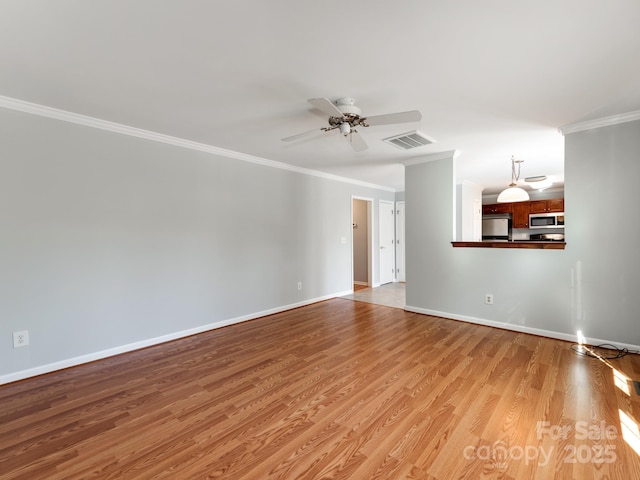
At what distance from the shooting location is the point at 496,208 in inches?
293

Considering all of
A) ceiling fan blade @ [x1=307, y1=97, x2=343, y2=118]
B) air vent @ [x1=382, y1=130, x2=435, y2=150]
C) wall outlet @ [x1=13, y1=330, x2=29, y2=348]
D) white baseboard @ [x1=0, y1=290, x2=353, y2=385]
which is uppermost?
air vent @ [x1=382, y1=130, x2=435, y2=150]

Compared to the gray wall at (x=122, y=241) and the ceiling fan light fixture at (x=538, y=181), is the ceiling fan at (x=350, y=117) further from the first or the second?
the ceiling fan light fixture at (x=538, y=181)

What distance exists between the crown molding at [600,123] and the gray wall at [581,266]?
0.16 ft

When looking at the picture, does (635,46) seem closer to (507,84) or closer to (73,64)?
(507,84)

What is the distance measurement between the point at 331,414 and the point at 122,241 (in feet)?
8.89

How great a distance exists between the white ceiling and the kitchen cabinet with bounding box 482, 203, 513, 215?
184 inches

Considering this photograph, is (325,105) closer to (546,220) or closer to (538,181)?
(538,181)

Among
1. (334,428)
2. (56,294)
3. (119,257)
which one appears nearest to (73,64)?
(119,257)

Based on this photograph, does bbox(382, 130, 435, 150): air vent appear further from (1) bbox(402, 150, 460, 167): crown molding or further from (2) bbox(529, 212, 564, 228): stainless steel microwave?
(2) bbox(529, 212, 564, 228): stainless steel microwave

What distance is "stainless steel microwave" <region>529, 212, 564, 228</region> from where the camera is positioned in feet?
21.3

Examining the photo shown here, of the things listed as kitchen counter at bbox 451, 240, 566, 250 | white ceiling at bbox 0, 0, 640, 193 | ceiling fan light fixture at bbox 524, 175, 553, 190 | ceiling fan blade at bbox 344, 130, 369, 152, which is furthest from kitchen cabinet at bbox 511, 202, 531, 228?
ceiling fan blade at bbox 344, 130, 369, 152

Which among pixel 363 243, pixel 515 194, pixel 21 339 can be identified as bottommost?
pixel 21 339

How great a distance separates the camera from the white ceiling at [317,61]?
151cm

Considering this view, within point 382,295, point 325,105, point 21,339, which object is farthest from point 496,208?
point 21,339
